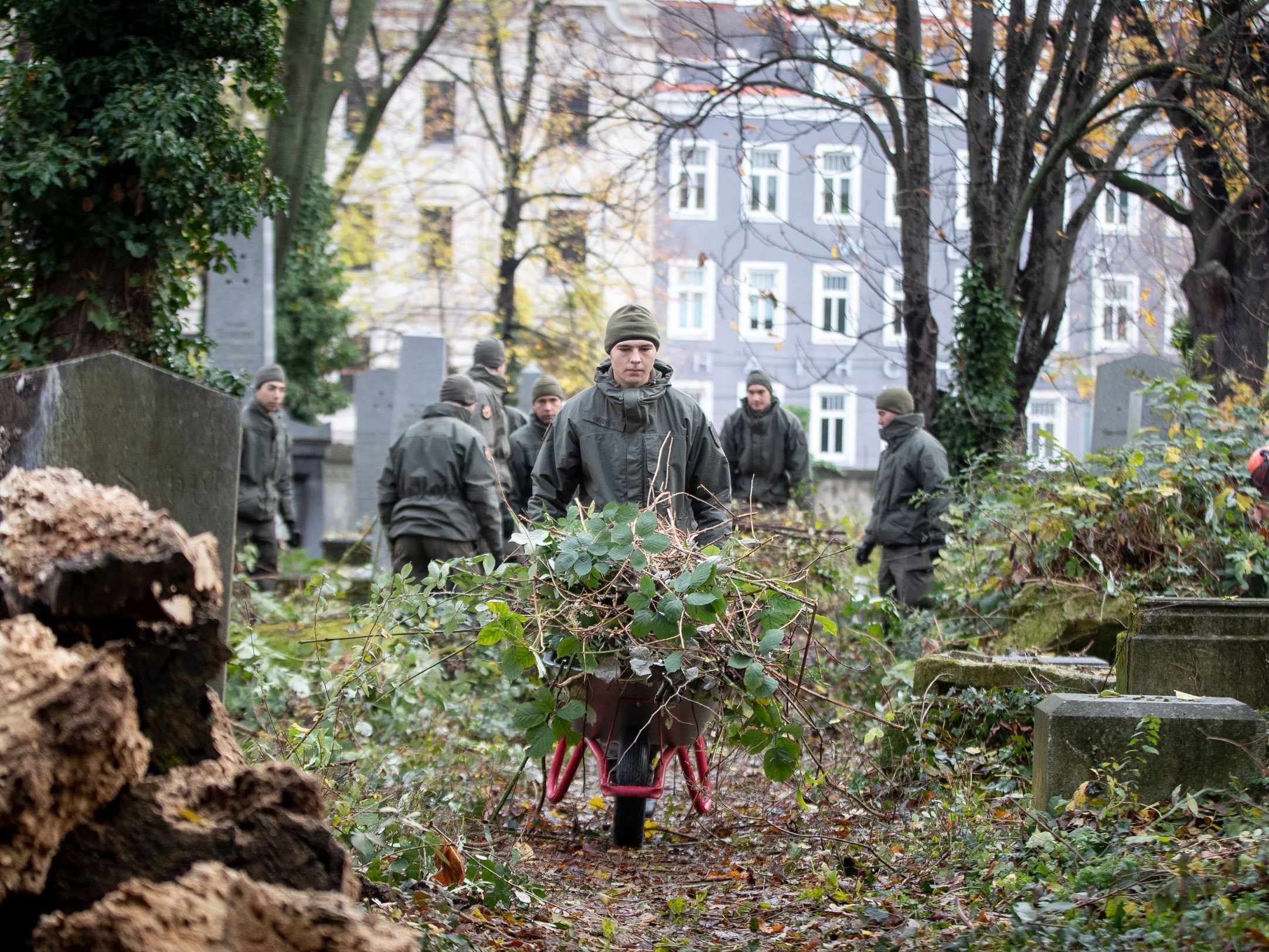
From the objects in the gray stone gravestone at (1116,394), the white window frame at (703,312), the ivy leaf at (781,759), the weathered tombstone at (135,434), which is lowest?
the ivy leaf at (781,759)

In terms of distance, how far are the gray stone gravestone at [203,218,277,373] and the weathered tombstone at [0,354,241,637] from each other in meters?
9.54

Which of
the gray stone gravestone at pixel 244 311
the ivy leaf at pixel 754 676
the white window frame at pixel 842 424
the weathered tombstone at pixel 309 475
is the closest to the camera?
the ivy leaf at pixel 754 676

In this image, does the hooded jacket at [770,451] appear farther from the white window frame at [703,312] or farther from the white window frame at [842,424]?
the white window frame at [842,424]

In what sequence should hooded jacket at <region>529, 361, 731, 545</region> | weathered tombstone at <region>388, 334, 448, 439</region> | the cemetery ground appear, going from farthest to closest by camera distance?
1. weathered tombstone at <region>388, 334, 448, 439</region>
2. hooded jacket at <region>529, 361, 731, 545</region>
3. the cemetery ground

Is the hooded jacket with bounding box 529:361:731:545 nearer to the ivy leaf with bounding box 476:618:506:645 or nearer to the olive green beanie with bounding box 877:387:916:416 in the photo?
the ivy leaf with bounding box 476:618:506:645

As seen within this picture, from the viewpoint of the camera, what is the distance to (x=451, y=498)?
32.3 ft

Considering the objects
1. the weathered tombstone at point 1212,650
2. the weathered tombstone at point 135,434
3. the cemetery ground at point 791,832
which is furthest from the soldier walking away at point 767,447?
the weathered tombstone at point 135,434

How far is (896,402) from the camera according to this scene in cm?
1068

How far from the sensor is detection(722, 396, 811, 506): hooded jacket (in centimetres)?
1298

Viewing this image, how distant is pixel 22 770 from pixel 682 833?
439 cm

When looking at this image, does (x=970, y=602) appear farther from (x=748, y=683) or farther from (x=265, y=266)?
(x=265, y=266)

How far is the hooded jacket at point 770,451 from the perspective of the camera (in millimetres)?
12984

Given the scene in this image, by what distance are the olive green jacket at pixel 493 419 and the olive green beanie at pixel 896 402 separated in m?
3.29

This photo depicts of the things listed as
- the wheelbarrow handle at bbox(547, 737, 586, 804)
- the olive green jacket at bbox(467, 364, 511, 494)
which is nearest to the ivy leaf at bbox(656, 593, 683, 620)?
the wheelbarrow handle at bbox(547, 737, 586, 804)
